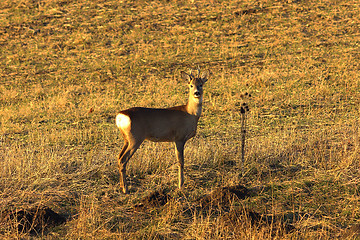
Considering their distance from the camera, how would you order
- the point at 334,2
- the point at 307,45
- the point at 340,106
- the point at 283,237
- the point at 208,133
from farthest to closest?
the point at 334,2, the point at 307,45, the point at 340,106, the point at 208,133, the point at 283,237

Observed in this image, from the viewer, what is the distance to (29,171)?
28.8 ft

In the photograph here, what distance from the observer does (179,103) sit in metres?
16.5

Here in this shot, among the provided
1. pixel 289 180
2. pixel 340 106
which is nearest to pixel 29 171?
pixel 289 180

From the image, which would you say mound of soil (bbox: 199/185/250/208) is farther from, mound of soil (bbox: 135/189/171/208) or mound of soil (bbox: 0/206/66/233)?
mound of soil (bbox: 0/206/66/233)

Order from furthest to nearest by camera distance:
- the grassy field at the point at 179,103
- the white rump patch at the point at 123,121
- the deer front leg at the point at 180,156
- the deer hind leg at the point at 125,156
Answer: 1. the deer front leg at the point at 180,156
2. the deer hind leg at the point at 125,156
3. the white rump patch at the point at 123,121
4. the grassy field at the point at 179,103

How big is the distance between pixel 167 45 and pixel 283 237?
20.2 m

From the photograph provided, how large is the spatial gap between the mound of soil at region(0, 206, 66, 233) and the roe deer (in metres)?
1.31

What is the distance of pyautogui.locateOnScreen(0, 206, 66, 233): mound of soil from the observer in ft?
22.3

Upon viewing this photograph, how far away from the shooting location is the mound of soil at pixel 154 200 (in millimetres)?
7426

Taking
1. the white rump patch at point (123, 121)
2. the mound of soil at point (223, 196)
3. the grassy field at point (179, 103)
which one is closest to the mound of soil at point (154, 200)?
the grassy field at point (179, 103)

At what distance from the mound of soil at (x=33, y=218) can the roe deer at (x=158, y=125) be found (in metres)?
1.31

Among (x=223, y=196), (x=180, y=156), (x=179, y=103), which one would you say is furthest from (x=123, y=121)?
(x=179, y=103)

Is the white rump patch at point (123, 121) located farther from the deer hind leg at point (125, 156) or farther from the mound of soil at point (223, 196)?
the mound of soil at point (223, 196)

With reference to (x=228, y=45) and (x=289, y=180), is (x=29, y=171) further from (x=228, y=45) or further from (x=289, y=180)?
(x=228, y=45)
